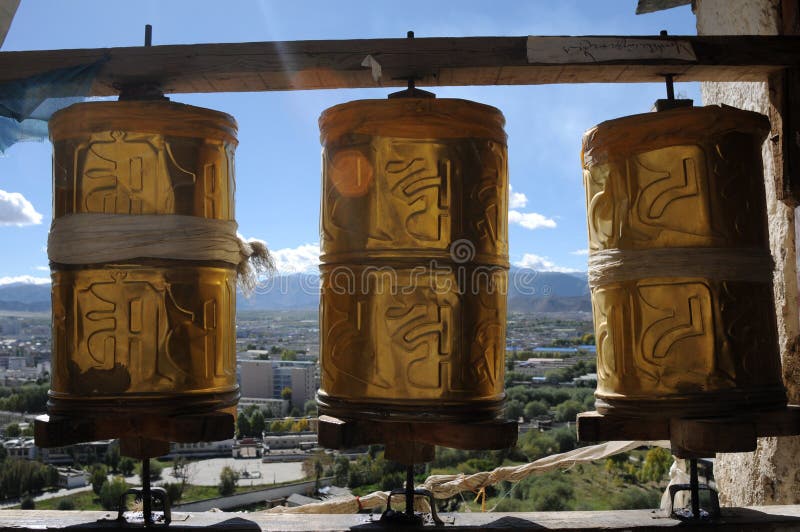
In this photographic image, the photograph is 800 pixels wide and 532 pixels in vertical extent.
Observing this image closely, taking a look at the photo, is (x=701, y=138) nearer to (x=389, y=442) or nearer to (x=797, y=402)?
(x=797, y=402)

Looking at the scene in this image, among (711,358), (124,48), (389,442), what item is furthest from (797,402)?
(124,48)

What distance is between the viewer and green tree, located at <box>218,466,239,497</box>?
79.0 ft

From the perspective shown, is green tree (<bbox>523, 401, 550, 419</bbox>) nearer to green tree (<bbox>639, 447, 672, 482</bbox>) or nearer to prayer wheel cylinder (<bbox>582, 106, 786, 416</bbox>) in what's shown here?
green tree (<bbox>639, 447, 672, 482</bbox>)

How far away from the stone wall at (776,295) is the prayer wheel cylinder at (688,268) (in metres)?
0.70

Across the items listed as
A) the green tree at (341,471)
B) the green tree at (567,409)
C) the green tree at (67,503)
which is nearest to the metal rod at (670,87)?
the green tree at (567,409)

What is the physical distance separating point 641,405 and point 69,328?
2.21 m

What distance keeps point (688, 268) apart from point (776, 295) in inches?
46.6

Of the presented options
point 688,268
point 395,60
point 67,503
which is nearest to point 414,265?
point 395,60

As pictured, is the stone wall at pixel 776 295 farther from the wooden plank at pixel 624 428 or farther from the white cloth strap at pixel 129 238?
the white cloth strap at pixel 129 238

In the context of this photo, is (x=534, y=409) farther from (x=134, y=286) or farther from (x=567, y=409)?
(x=134, y=286)

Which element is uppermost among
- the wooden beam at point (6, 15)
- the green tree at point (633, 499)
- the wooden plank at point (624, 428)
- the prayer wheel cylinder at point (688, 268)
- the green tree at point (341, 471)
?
the wooden beam at point (6, 15)

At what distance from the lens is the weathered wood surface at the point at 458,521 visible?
2586mm

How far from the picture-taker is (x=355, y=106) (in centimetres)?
254

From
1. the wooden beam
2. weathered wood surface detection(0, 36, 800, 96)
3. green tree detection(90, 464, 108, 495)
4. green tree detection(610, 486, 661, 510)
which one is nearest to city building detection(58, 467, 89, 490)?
green tree detection(90, 464, 108, 495)
